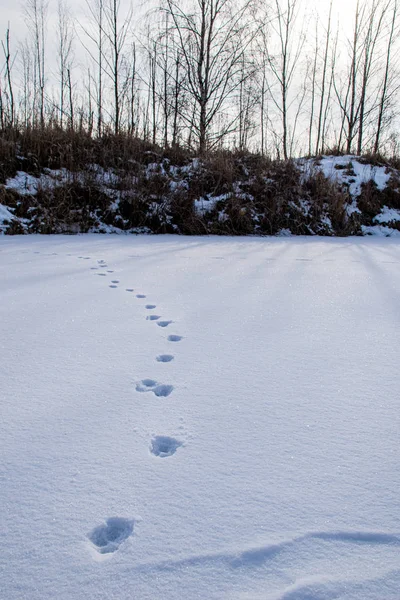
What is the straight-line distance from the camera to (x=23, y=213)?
4.93 metres

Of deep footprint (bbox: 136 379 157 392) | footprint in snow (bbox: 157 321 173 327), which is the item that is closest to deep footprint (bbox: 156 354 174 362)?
deep footprint (bbox: 136 379 157 392)

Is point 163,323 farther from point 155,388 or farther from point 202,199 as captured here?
point 202,199

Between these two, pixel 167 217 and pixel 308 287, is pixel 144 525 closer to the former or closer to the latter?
pixel 308 287

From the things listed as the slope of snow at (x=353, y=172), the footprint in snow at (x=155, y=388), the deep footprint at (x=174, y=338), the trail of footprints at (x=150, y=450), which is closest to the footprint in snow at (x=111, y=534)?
the trail of footprints at (x=150, y=450)

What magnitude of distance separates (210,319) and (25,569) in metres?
1.32

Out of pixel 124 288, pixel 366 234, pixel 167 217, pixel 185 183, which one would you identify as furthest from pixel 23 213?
pixel 366 234

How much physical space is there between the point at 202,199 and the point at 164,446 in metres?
5.07

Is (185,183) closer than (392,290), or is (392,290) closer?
(392,290)

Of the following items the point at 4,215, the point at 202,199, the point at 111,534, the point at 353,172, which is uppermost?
the point at 353,172

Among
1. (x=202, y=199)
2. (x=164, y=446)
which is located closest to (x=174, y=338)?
(x=164, y=446)

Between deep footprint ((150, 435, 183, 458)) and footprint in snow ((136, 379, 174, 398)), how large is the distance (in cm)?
22

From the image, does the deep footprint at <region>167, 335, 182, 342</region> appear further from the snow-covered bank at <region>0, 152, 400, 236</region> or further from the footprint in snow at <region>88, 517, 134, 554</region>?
the snow-covered bank at <region>0, 152, 400, 236</region>

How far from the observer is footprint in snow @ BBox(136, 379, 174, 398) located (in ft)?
3.69

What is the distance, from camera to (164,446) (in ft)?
2.88
